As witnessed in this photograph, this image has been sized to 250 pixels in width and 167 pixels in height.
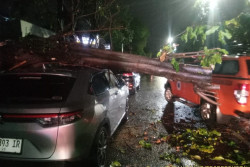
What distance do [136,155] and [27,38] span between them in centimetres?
378

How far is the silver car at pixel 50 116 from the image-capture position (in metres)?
2.86

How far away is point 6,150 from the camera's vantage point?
2916 mm

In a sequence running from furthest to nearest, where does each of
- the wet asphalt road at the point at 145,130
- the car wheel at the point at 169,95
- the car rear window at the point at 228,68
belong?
the car wheel at the point at 169,95 → the car rear window at the point at 228,68 → the wet asphalt road at the point at 145,130

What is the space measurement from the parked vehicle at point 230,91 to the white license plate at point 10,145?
5.02 metres

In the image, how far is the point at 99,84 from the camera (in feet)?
14.0

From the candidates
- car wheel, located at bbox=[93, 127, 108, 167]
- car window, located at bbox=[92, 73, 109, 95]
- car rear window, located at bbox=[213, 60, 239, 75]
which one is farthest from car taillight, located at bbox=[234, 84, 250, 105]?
car wheel, located at bbox=[93, 127, 108, 167]

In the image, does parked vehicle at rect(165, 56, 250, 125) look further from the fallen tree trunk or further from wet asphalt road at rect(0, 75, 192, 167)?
wet asphalt road at rect(0, 75, 192, 167)

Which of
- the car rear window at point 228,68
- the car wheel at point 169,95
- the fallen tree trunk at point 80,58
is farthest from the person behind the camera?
the car wheel at point 169,95

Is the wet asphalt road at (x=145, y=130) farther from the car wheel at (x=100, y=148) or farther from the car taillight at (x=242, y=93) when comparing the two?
the car taillight at (x=242, y=93)

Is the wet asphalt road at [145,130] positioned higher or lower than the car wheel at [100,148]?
lower

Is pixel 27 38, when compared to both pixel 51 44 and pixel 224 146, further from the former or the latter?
pixel 224 146

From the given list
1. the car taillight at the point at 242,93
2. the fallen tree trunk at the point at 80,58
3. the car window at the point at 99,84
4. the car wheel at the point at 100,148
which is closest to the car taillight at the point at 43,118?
the car wheel at the point at 100,148

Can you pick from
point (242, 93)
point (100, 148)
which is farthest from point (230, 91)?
point (100, 148)

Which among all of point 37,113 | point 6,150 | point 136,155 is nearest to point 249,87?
point 136,155
